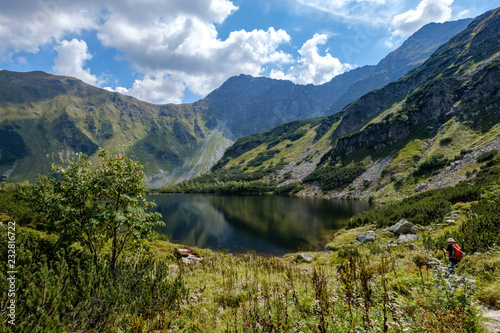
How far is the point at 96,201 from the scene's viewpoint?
10.5 m

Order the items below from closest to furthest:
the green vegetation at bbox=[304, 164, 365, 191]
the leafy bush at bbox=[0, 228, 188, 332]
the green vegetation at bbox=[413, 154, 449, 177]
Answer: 1. the leafy bush at bbox=[0, 228, 188, 332]
2. the green vegetation at bbox=[413, 154, 449, 177]
3. the green vegetation at bbox=[304, 164, 365, 191]

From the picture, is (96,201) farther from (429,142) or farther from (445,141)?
(429,142)

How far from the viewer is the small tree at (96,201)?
9.25 meters

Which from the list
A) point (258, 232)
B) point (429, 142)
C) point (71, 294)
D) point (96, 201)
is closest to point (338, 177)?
point (429, 142)

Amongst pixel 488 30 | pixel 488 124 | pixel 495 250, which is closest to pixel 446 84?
pixel 488 124

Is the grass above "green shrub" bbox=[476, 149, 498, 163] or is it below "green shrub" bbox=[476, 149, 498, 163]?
below

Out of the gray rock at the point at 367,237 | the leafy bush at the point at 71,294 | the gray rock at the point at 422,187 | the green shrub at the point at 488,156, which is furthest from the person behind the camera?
the gray rock at the point at 422,187

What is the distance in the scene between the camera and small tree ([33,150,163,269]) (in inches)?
364

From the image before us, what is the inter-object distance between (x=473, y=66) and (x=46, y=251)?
202659 millimetres

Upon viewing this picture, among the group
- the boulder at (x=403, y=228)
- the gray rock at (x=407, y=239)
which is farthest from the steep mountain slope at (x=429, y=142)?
the gray rock at (x=407, y=239)

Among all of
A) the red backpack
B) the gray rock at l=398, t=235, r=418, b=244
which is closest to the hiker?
the red backpack

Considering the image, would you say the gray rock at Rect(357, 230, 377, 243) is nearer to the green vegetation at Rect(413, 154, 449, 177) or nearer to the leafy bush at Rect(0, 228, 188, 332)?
the leafy bush at Rect(0, 228, 188, 332)

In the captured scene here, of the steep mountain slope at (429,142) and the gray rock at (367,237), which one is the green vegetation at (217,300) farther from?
the steep mountain slope at (429,142)

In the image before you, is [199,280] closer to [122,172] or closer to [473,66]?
[122,172]
